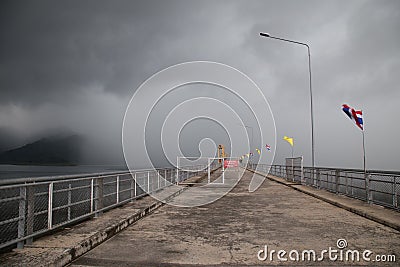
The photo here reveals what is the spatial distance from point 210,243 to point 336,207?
271 inches

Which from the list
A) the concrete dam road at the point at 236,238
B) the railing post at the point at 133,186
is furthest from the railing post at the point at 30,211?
the railing post at the point at 133,186

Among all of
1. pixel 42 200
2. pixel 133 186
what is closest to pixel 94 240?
pixel 42 200

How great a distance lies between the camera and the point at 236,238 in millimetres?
6895

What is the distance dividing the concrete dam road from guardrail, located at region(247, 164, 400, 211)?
5.07 ft

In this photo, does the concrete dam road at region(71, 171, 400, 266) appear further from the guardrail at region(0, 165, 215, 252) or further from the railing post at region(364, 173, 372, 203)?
the railing post at region(364, 173, 372, 203)

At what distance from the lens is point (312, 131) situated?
72.2 feet

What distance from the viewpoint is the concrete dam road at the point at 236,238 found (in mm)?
5406

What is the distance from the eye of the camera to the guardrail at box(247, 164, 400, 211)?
10.2 metres

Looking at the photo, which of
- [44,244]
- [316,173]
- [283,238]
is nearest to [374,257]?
[283,238]

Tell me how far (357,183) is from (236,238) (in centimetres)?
851

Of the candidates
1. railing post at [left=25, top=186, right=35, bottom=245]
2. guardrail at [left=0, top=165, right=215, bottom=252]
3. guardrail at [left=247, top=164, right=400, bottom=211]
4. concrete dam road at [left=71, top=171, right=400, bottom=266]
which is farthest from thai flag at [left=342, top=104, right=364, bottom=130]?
railing post at [left=25, top=186, right=35, bottom=245]

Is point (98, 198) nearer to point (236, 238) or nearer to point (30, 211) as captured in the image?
point (30, 211)

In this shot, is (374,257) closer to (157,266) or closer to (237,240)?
(237,240)

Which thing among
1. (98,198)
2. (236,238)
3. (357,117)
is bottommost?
(236,238)
